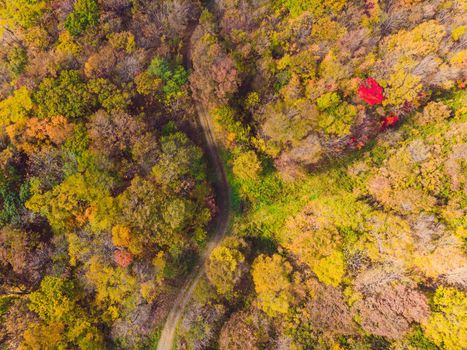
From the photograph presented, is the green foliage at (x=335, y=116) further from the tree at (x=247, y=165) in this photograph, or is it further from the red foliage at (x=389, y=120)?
the tree at (x=247, y=165)

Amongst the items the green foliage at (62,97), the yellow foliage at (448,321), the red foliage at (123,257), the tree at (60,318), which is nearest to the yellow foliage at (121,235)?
the red foliage at (123,257)

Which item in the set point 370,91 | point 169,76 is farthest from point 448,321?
point 169,76

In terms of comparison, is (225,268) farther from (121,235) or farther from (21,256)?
(21,256)

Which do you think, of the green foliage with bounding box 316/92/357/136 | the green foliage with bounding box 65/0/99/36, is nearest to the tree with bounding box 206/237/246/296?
the green foliage with bounding box 316/92/357/136

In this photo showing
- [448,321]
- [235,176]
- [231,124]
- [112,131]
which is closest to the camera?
[448,321]

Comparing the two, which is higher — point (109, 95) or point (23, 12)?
point (23, 12)

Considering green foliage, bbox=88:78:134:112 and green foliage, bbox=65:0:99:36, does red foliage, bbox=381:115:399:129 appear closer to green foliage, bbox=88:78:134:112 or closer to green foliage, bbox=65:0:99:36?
green foliage, bbox=88:78:134:112
